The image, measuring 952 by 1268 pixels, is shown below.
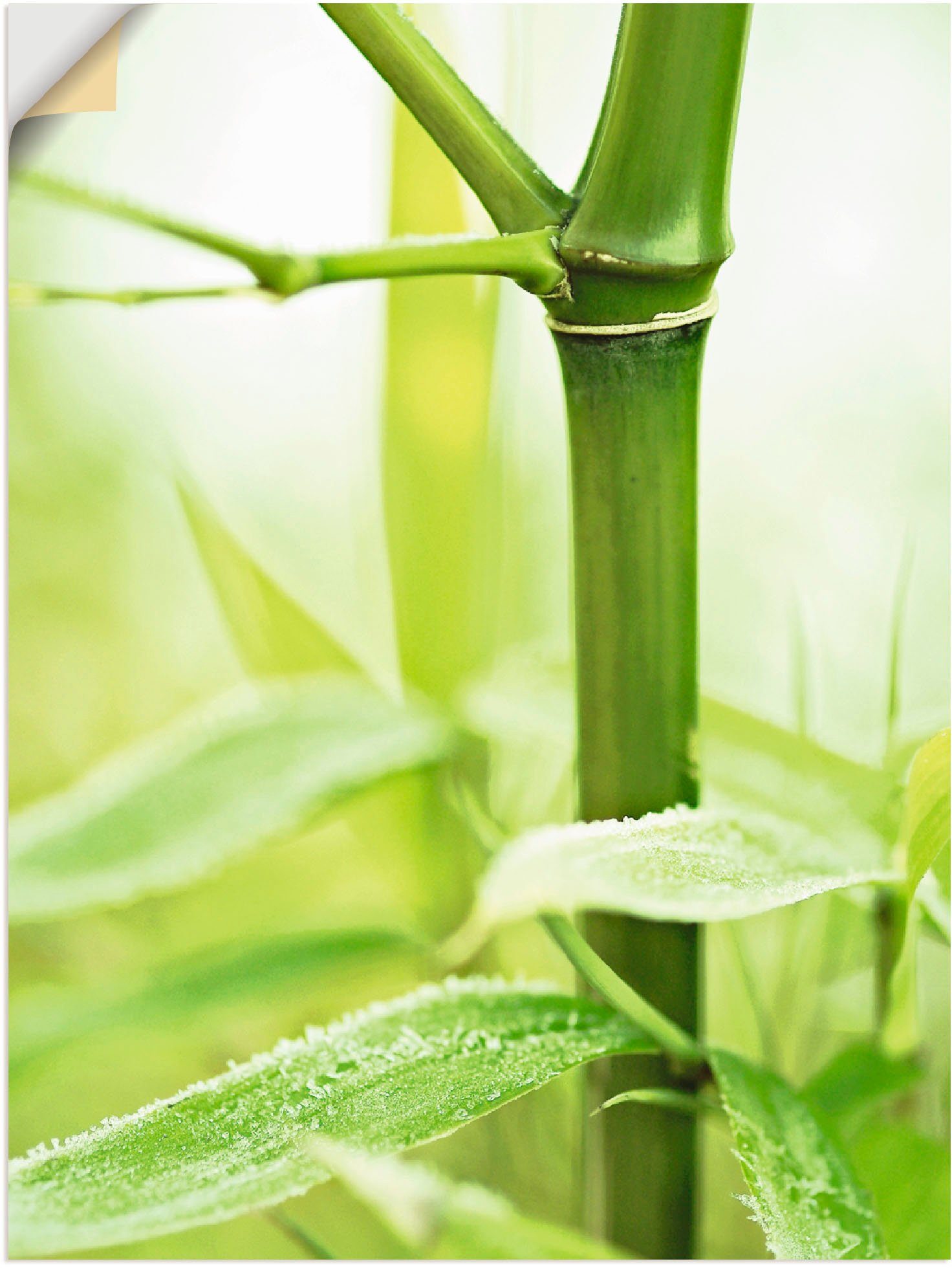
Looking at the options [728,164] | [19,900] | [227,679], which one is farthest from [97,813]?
[728,164]

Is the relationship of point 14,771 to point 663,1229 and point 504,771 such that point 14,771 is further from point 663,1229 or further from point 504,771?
point 663,1229

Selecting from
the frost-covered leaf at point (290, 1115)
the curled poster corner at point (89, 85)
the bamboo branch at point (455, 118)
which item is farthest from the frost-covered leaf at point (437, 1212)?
the curled poster corner at point (89, 85)

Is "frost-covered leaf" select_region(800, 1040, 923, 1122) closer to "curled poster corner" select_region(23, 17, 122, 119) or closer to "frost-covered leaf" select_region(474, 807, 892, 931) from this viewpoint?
"frost-covered leaf" select_region(474, 807, 892, 931)

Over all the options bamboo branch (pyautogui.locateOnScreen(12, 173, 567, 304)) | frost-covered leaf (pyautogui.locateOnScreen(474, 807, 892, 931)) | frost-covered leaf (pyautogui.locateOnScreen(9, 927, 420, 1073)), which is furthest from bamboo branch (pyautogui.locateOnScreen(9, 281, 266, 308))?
frost-covered leaf (pyautogui.locateOnScreen(9, 927, 420, 1073))

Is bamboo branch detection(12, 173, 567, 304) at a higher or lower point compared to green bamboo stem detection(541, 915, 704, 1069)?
higher

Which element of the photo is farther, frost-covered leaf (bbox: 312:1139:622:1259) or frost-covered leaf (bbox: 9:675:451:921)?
frost-covered leaf (bbox: 9:675:451:921)

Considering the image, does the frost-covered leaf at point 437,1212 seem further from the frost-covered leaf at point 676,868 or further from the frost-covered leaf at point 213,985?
the frost-covered leaf at point 213,985
